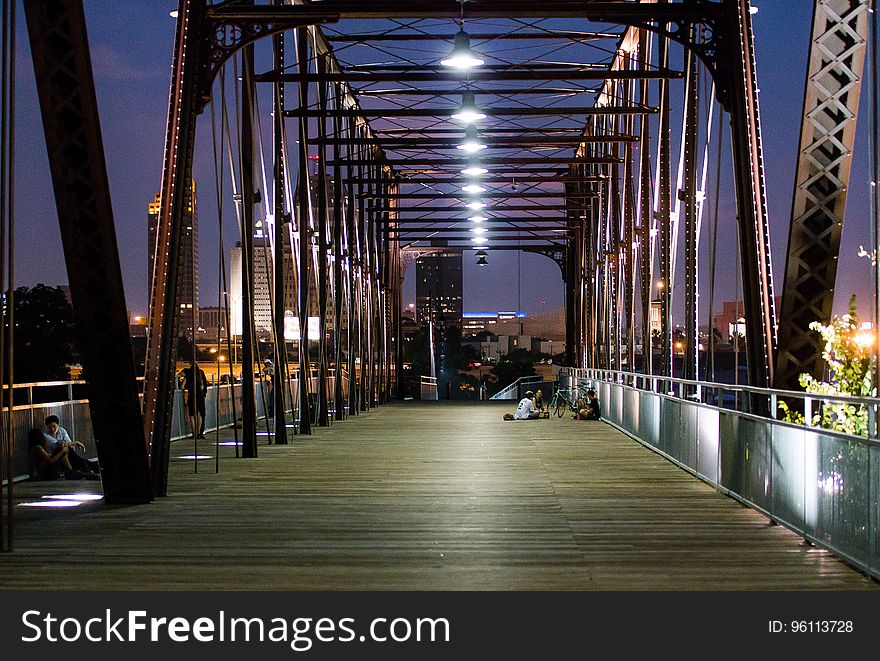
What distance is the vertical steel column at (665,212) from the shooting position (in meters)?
23.0

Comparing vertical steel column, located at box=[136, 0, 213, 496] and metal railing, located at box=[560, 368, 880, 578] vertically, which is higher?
vertical steel column, located at box=[136, 0, 213, 496]

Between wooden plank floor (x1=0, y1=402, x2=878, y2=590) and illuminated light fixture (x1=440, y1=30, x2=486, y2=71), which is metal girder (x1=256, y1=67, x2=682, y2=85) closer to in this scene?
illuminated light fixture (x1=440, y1=30, x2=486, y2=71)

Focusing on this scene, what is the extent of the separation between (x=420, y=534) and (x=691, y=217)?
39.3 ft

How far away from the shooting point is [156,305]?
12094mm

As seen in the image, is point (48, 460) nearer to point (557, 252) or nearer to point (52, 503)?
point (52, 503)

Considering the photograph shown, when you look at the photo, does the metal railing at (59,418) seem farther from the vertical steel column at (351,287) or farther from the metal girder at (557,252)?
the metal girder at (557,252)

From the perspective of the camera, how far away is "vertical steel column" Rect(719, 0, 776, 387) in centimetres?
1323

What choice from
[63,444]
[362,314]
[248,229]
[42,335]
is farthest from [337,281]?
[42,335]

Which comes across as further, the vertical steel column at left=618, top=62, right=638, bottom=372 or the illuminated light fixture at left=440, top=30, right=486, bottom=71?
the vertical steel column at left=618, top=62, right=638, bottom=372

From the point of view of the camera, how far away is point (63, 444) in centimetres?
1379

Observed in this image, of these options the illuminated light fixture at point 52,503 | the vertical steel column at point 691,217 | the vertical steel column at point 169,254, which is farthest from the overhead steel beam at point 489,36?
the illuminated light fixture at point 52,503

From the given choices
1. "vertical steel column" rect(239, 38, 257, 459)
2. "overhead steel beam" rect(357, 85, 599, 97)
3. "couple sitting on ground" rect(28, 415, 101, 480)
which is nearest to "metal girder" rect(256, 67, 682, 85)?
"overhead steel beam" rect(357, 85, 599, 97)
